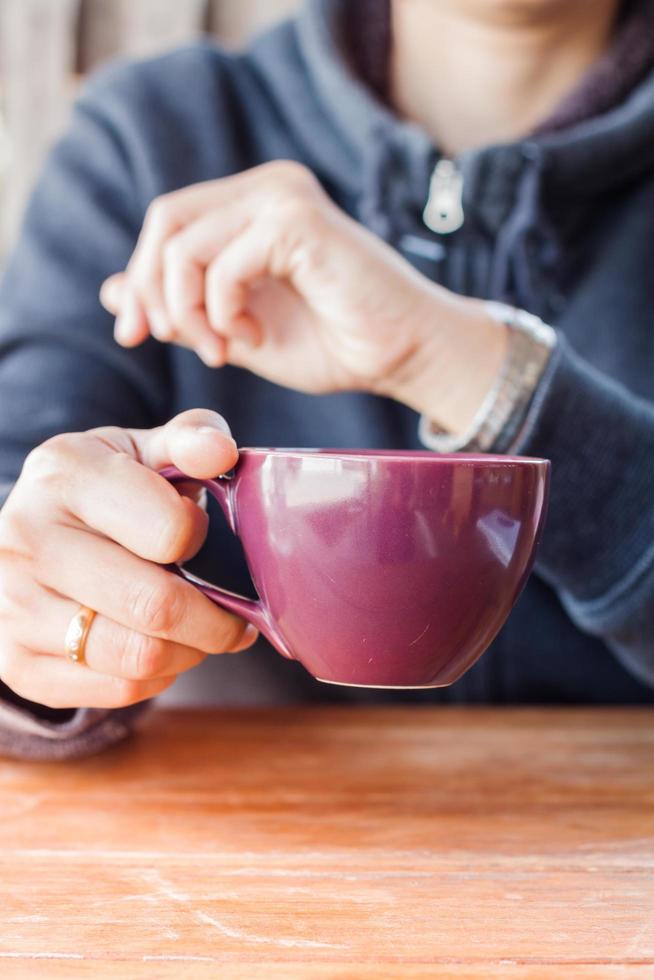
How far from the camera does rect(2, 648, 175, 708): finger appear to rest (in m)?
0.52

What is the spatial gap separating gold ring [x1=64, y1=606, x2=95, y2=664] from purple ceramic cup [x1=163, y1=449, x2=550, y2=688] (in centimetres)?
9

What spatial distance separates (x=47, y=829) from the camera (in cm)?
52

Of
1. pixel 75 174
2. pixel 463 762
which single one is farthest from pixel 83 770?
pixel 75 174

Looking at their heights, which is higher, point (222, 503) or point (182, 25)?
point (182, 25)

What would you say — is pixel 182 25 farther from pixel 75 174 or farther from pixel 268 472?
pixel 268 472

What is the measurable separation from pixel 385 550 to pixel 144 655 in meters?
0.15

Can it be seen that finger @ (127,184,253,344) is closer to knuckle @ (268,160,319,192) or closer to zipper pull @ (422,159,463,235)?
knuckle @ (268,160,319,192)

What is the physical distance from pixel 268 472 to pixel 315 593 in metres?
0.06

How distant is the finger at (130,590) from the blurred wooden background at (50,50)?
1361mm

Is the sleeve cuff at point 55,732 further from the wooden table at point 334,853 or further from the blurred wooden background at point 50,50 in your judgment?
the blurred wooden background at point 50,50

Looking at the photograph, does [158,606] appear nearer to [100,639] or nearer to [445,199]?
[100,639]

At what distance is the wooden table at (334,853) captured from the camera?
0.38 meters

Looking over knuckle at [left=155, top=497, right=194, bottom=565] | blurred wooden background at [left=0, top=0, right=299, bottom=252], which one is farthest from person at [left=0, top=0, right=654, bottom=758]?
blurred wooden background at [left=0, top=0, right=299, bottom=252]

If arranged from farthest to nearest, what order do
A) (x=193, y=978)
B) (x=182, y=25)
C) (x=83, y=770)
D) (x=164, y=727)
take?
(x=182, y=25), (x=164, y=727), (x=83, y=770), (x=193, y=978)
